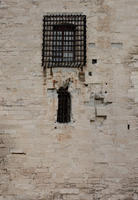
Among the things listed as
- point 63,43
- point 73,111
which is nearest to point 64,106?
point 73,111

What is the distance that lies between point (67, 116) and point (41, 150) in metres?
0.97

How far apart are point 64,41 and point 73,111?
1.74 metres

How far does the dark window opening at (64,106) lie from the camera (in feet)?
27.5

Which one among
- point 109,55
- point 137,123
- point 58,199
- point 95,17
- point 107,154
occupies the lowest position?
point 58,199

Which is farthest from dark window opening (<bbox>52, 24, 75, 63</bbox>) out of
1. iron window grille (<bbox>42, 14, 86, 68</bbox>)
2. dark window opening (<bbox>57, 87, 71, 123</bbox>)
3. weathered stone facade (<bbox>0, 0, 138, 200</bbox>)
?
dark window opening (<bbox>57, 87, 71, 123</bbox>)

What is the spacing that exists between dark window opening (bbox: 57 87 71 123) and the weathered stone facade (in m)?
0.14

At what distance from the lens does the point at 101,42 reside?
341 inches

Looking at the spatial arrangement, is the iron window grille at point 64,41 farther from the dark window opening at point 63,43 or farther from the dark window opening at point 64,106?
the dark window opening at point 64,106

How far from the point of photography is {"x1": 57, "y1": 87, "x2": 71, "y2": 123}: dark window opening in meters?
8.39

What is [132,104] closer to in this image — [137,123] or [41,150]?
[137,123]

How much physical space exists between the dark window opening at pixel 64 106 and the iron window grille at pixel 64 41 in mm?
650

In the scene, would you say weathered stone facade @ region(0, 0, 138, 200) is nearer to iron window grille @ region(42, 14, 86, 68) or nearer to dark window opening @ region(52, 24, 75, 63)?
iron window grille @ region(42, 14, 86, 68)

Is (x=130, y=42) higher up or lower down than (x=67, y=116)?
higher up

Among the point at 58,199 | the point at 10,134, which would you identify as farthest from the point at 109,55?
the point at 58,199
